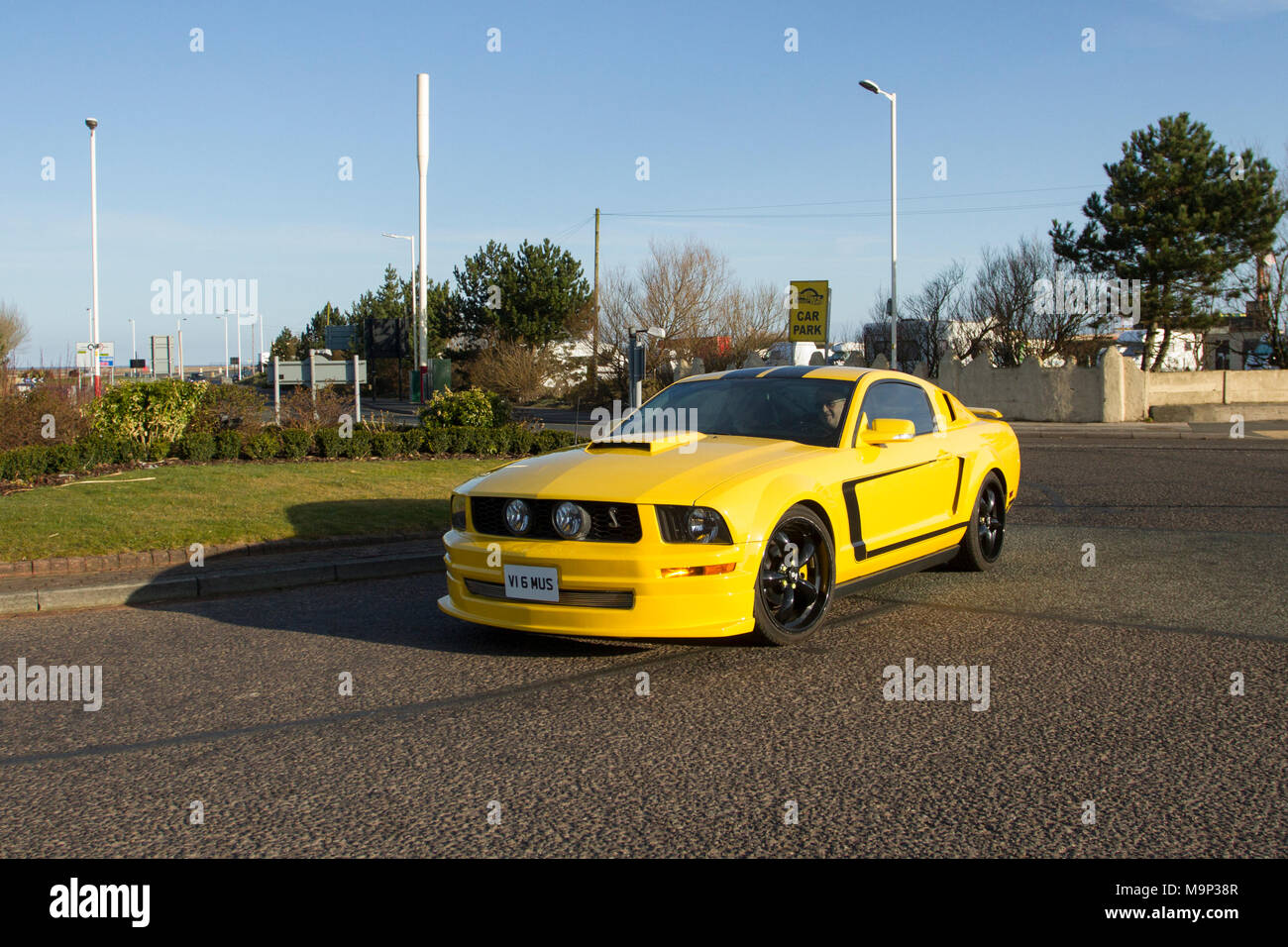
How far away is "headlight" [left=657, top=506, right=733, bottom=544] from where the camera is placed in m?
5.50

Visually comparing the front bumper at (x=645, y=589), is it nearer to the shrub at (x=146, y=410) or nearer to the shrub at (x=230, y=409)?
the shrub at (x=146, y=410)

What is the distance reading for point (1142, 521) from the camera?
10.9 m

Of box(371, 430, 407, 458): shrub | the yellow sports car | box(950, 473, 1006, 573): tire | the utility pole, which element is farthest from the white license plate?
the utility pole

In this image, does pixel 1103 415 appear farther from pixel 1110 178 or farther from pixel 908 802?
pixel 908 802

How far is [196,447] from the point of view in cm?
1375

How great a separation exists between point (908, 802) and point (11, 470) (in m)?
11.6

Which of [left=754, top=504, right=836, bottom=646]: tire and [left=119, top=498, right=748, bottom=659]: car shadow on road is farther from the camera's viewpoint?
[left=119, top=498, right=748, bottom=659]: car shadow on road

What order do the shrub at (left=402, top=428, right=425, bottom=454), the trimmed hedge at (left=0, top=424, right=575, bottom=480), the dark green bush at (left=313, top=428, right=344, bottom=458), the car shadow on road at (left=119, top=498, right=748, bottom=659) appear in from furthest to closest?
the shrub at (left=402, top=428, right=425, bottom=454)
the dark green bush at (left=313, top=428, right=344, bottom=458)
the trimmed hedge at (left=0, top=424, right=575, bottom=480)
the car shadow on road at (left=119, top=498, right=748, bottom=659)

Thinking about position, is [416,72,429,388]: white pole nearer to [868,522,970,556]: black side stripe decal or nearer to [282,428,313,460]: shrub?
[282,428,313,460]: shrub

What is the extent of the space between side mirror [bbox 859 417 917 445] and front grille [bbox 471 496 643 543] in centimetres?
185

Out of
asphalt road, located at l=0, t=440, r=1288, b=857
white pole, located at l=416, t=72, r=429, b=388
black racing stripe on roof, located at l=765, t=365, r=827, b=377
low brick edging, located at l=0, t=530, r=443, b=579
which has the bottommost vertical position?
asphalt road, located at l=0, t=440, r=1288, b=857

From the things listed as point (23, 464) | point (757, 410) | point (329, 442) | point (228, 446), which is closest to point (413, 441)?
point (329, 442)

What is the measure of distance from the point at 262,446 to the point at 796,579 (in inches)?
399

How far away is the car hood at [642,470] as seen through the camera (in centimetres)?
560
